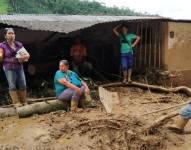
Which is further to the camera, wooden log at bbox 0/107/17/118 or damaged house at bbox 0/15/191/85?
damaged house at bbox 0/15/191/85

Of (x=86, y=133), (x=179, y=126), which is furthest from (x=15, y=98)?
(x=179, y=126)

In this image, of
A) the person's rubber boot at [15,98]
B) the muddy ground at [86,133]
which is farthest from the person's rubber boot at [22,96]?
the muddy ground at [86,133]

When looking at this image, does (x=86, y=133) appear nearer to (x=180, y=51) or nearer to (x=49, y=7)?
(x=180, y=51)

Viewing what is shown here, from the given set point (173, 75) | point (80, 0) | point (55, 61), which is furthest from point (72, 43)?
point (80, 0)

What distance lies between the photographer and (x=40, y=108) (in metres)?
9.75

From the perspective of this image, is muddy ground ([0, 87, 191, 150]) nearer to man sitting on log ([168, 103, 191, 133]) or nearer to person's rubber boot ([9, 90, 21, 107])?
man sitting on log ([168, 103, 191, 133])

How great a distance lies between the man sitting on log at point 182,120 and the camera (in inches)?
323

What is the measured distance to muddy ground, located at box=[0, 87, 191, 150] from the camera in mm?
7797

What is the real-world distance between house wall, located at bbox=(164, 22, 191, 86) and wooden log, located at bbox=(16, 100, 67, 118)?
5.59 meters

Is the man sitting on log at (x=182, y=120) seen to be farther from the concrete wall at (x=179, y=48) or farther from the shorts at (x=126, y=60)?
the concrete wall at (x=179, y=48)

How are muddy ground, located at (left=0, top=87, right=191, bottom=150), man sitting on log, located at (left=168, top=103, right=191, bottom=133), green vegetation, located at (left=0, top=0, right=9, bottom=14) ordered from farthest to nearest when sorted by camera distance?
1. green vegetation, located at (left=0, top=0, right=9, bottom=14)
2. man sitting on log, located at (left=168, top=103, right=191, bottom=133)
3. muddy ground, located at (left=0, top=87, right=191, bottom=150)

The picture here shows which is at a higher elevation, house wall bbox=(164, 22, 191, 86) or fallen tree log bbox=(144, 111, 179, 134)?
house wall bbox=(164, 22, 191, 86)

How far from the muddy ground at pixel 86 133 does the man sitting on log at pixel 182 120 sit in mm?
116

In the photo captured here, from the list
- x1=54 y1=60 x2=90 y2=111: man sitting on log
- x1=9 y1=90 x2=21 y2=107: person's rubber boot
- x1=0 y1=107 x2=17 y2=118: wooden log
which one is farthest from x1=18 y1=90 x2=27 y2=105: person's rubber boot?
x1=54 y1=60 x2=90 y2=111: man sitting on log
